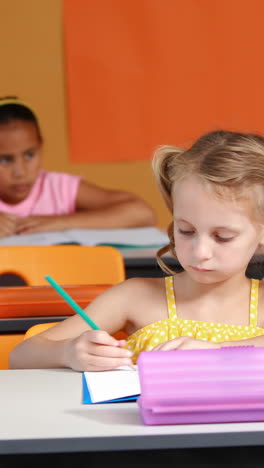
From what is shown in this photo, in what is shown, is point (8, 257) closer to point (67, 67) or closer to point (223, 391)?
point (223, 391)

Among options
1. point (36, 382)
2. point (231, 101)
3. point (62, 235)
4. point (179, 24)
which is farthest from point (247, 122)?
point (36, 382)

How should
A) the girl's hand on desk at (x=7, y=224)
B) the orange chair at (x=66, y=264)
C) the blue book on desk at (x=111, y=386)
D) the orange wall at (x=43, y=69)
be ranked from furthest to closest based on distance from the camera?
the orange wall at (x=43, y=69) → the girl's hand on desk at (x=7, y=224) → the orange chair at (x=66, y=264) → the blue book on desk at (x=111, y=386)

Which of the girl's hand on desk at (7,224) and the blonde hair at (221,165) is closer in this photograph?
the blonde hair at (221,165)

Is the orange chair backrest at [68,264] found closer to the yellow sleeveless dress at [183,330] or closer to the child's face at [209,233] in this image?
the yellow sleeveless dress at [183,330]

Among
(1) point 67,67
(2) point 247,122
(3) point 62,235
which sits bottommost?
(3) point 62,235

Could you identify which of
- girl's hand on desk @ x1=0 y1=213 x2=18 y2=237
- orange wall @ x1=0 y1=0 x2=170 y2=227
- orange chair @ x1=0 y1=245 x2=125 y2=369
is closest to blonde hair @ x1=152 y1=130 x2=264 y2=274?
orange chair @ x1=0 y1=245 x2=125 y2=369

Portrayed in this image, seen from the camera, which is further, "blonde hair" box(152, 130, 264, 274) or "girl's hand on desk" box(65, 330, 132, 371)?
"blonde hair" box(152, 130, 264, 274)

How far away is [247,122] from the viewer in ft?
14.0

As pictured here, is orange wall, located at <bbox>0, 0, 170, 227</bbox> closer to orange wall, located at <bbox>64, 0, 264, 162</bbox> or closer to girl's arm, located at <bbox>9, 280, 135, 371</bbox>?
orange wall, located at <bbox>64, 0, 264, 162</bbox>

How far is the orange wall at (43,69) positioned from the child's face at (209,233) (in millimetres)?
2910

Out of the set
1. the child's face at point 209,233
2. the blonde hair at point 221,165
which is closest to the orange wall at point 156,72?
the blonde hair at point 221,165

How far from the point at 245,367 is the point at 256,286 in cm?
55

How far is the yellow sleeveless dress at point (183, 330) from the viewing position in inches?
51.5

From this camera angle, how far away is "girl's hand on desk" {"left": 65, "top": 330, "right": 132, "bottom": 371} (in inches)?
41.4
